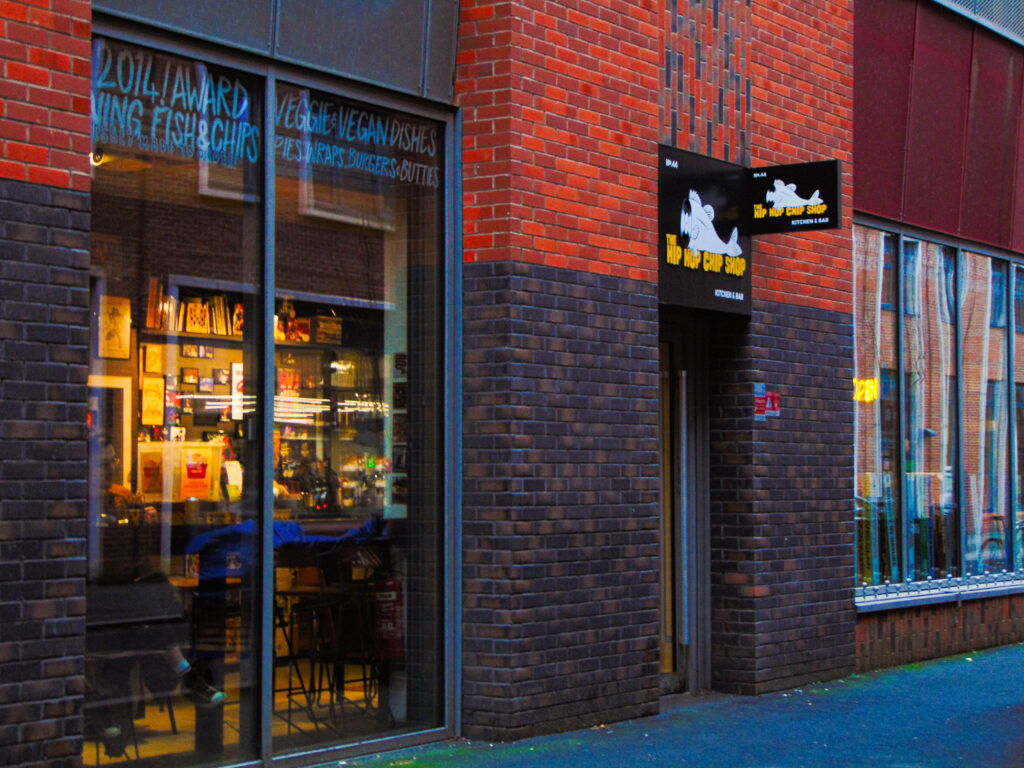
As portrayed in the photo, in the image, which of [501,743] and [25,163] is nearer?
[25,163]

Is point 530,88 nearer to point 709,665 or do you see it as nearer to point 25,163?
point 25,163

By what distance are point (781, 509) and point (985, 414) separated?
13.6 ft

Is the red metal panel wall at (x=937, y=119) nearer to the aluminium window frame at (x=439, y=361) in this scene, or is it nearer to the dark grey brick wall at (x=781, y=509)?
the dark grey brick wall at (x=781, y=509)

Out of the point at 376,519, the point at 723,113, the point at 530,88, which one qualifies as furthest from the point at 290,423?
the point at 723,113

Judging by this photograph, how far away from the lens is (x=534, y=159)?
8.55 meters

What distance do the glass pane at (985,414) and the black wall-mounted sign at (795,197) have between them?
398 cm

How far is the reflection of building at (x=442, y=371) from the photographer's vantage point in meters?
6.55

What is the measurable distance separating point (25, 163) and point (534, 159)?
339 centimetres

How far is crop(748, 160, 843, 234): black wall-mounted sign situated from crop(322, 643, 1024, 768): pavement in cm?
338

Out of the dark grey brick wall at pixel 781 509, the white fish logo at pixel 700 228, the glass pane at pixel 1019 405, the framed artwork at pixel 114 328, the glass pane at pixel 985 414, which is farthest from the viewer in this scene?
the glass pane at pixel 1019 405

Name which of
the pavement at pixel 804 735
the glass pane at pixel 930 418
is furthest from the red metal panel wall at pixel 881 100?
the pavement at pixel 804 735

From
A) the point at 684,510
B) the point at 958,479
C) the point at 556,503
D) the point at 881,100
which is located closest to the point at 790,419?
the point at 684,510

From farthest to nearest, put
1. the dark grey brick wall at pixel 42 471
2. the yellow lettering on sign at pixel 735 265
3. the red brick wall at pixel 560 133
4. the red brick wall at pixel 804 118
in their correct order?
1. the red brick wall at pixel 804 118
2. the yellow lettering on sign at pixel 735 265
3. the red brick wall at pixel 560 133
4. the dark grey brick wall at pixel 42 471

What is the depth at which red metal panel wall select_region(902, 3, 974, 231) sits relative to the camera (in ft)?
41.4
